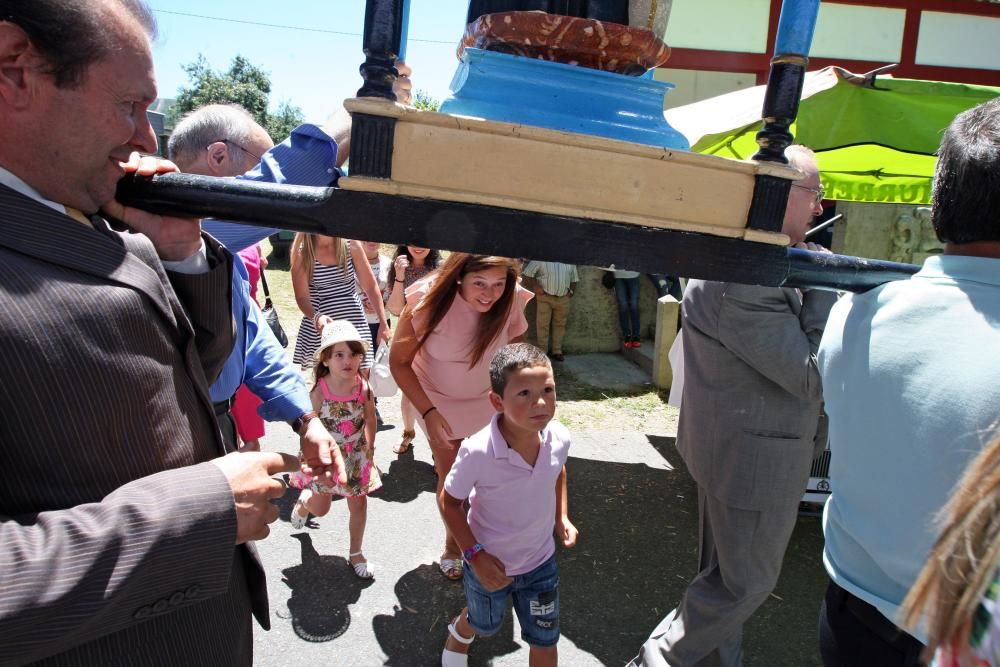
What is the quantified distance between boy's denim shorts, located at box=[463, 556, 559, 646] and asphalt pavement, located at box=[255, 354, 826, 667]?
18.6 inches

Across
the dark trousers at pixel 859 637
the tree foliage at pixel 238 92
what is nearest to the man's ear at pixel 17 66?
the dark trousers at pixel 859 637

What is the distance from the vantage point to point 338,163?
137 cm

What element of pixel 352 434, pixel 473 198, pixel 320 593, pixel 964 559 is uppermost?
pixel 473 198

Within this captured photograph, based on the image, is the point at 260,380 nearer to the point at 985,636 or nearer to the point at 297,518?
the point at 985,636

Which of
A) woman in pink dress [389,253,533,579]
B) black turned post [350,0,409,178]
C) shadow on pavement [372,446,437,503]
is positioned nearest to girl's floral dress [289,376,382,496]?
woman in pink dress [389,253,533,579]

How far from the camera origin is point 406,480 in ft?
14.3

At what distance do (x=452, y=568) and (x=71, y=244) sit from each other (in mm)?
2750

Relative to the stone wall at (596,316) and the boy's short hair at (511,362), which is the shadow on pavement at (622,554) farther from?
the stone wall at (596,316)

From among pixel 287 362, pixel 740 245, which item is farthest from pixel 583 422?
pixel 740 245

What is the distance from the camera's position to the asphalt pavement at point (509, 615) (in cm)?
279

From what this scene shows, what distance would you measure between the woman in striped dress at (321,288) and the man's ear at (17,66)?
131 inches

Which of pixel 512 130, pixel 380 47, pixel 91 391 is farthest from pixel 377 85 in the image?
pixel 91 391

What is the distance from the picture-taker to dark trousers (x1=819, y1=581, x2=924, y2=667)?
1346 mm

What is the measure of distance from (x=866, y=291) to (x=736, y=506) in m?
1.11
